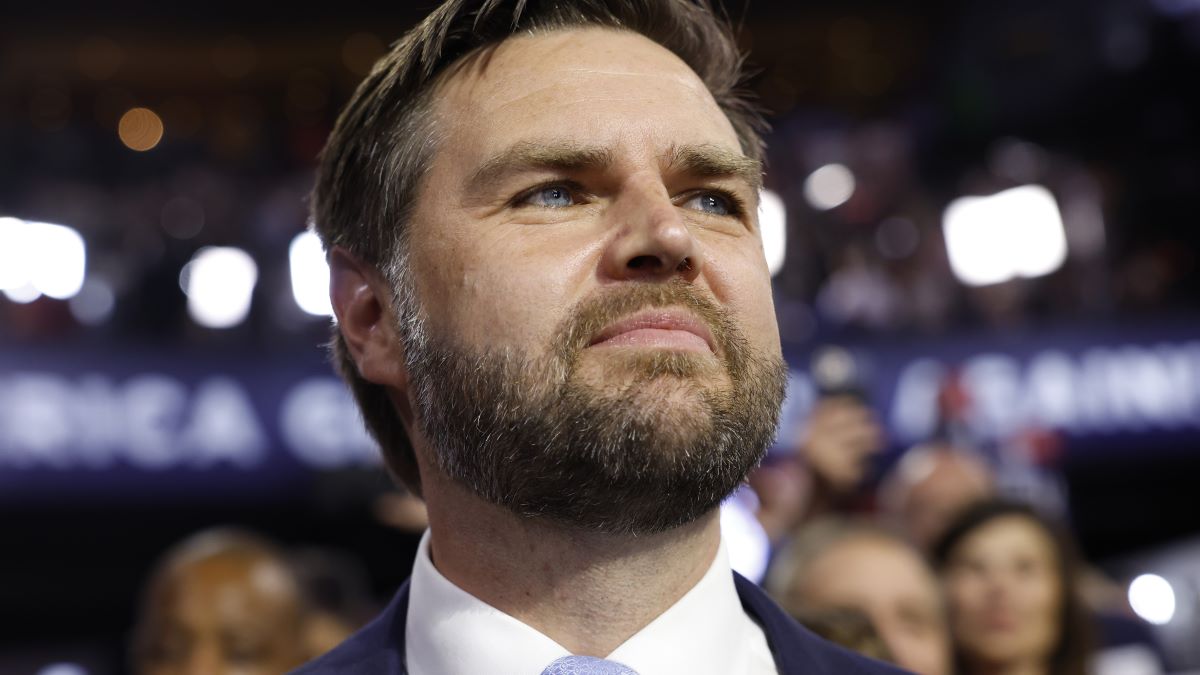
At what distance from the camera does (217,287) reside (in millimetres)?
7629

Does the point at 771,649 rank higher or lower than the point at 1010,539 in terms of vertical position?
A: higher

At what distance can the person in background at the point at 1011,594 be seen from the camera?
3355 millimetres

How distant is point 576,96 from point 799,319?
6372 mm

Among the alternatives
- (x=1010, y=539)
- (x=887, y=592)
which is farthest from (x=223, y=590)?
(x=1010, y=539)

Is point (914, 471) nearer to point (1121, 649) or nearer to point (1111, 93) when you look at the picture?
point (1121, 649)

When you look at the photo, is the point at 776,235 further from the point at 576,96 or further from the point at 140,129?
the point at 576,96

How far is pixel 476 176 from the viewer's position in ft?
5.35

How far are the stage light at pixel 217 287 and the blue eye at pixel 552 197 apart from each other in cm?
639

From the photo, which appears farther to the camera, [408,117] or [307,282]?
[307,282]

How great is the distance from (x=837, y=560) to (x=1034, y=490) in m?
3.60

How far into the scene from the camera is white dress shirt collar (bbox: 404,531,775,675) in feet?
4.94

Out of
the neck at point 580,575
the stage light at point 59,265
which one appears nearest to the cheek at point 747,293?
the neck at point 580,575

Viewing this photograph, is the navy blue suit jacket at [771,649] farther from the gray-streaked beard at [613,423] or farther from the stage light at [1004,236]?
the stage light at [1004,236]

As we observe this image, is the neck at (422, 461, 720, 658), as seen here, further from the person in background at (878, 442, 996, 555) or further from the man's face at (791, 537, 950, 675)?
the person in background at (878, 442, 996, 555)
